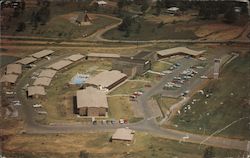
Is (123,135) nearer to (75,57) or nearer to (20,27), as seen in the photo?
(75,57)

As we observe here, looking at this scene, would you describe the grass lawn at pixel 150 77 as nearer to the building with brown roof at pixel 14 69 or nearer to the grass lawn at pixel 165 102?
the grass lawn at pixel 165 102

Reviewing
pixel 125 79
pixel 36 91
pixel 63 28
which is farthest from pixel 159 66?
pixel 36 91

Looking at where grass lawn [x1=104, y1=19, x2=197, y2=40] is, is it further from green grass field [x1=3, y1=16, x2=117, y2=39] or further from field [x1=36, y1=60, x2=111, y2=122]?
field [x1=36, y1=60, x2=111, y2=122]

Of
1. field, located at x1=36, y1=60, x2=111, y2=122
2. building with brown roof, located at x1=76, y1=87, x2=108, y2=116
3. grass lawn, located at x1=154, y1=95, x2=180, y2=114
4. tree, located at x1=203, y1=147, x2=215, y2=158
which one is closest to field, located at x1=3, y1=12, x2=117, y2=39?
field, located at x1=36, y1=60, x2=111, y2=122

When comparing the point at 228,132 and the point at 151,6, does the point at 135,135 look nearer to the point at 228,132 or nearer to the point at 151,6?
the point at 228,132

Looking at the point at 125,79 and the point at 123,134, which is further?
the point at 125,79

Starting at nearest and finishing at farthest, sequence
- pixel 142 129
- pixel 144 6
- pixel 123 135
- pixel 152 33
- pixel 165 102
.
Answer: pixel 123 135 < pixel 142 129 < pixel 165 102 < pixel 152 33 < pixel 144 6
